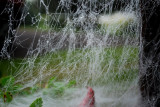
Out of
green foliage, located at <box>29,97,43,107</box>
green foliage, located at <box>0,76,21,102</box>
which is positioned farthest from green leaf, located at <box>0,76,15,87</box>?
green foliage, located at <box>29,97,43,107</box>

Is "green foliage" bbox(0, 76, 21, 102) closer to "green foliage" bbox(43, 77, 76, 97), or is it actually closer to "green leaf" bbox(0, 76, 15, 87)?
"green leaf" bbox(0, 76, 15, 87)

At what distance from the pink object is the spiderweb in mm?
24

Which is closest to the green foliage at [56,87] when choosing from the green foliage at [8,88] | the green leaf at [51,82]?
the green leaf at [51,82]

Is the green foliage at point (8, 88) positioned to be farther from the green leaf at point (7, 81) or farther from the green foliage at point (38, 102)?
the green foliage at point (38, 102)

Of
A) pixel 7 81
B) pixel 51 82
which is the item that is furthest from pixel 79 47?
pixel 7 81

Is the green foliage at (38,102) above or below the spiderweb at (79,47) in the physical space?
below

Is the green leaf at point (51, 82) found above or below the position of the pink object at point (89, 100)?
above

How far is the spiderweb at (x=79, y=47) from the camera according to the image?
763mm

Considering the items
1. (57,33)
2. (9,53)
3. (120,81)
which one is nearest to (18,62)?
(9,53)

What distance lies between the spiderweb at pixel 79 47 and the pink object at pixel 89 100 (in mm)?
24

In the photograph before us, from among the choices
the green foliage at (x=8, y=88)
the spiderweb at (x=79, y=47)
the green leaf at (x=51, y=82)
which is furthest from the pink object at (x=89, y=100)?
the green foliage at (x=8, y=88)

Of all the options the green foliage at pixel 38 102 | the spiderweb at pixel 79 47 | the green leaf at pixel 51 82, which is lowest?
the green foliage at pixel 38 102

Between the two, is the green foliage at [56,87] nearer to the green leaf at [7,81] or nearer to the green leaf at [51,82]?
the green leaf at [51,82]

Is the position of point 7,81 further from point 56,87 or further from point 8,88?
point 56,87
